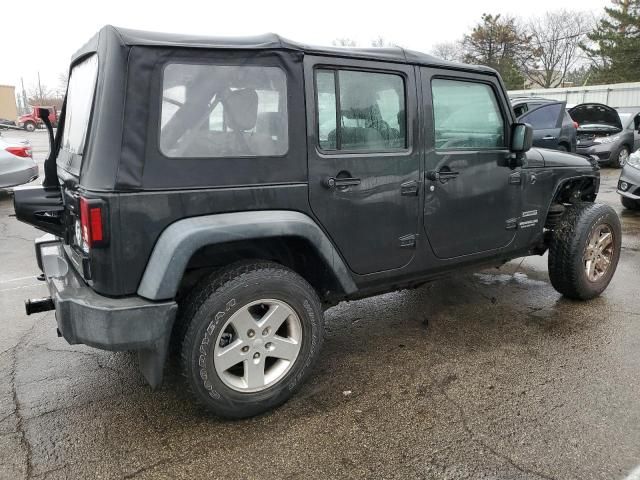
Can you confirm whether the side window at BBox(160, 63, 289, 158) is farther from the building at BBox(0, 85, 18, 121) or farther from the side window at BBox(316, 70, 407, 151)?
the building at BBox(0, 85, 18, 121)

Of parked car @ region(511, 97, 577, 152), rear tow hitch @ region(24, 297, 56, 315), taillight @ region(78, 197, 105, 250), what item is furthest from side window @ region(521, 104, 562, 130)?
taillight @ region(78, 197, 105, 250)

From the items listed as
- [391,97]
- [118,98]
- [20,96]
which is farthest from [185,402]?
[20,96]

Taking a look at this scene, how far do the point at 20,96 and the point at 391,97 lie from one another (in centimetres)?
9216

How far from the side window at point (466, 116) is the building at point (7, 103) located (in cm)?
5403

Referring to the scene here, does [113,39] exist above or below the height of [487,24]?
below

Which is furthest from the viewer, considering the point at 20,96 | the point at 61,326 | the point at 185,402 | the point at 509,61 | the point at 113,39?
→ the point at 20,96

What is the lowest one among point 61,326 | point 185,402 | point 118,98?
point 185,402

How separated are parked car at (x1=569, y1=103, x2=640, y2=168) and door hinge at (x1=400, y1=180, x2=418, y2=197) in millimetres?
11649

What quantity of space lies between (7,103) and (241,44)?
2170 inches

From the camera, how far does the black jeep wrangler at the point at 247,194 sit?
2.32 metres

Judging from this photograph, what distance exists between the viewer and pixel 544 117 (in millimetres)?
10562

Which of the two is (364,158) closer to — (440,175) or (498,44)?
(440,175)

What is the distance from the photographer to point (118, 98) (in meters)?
2.30

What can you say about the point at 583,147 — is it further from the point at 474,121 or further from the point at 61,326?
the point at 61,326
